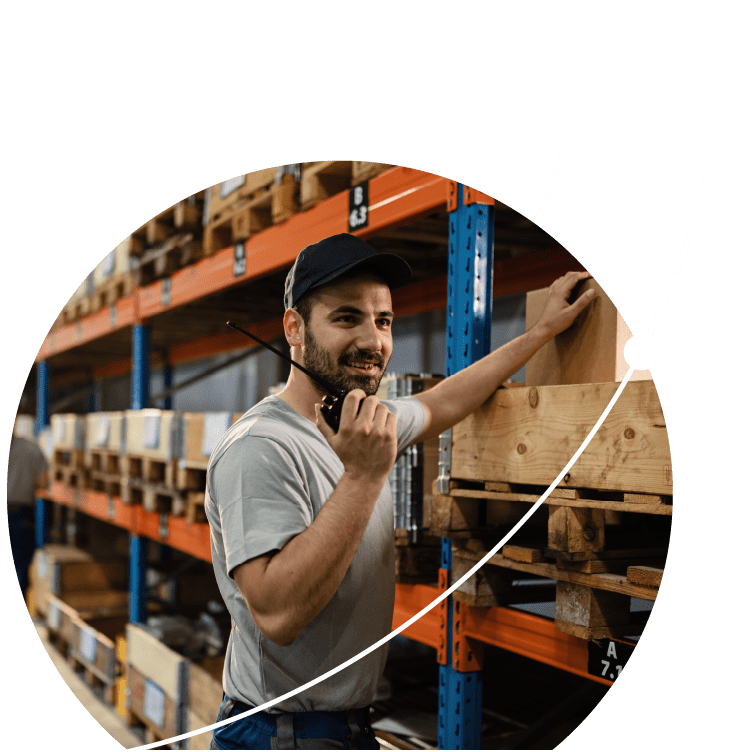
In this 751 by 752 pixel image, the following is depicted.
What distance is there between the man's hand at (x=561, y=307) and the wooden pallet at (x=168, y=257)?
1996mm

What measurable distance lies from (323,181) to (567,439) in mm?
1516

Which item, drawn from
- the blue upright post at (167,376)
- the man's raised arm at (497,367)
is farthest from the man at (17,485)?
the blue upright post at (167,376)

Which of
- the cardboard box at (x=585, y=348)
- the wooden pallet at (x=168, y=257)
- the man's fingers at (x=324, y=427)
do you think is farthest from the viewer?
the wooden pallet at (x=168, y=257)

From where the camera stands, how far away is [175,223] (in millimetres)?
3393

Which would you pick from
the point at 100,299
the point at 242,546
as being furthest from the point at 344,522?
the point at 100,299

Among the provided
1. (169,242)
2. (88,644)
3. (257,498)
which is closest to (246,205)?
(169,242)

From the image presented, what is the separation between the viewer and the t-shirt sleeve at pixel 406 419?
2.48 meters

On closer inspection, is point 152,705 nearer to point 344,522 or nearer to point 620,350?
point 344,522

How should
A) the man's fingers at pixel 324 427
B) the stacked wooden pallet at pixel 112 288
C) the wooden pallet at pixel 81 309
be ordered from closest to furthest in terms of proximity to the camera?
1. the man's fingers at pixel 324 427
2. the wooden pallet at pixel 81 309
3. the stacked wooden pallet at pixel 112 288

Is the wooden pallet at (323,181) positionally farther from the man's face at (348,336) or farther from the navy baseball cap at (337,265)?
the man's face at (348,336)

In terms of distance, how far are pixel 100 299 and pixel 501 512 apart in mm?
3353

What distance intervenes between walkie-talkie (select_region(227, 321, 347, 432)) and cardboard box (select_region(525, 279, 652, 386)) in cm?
80

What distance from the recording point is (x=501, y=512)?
2611mm

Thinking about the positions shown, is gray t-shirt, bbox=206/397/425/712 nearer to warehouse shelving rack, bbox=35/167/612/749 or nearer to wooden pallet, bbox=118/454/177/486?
warehouse shelving rack, bbox=35/167/612/749
